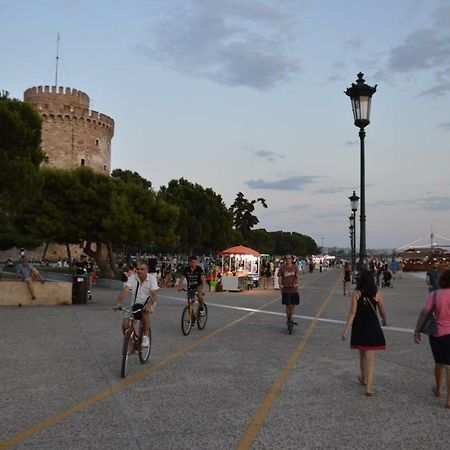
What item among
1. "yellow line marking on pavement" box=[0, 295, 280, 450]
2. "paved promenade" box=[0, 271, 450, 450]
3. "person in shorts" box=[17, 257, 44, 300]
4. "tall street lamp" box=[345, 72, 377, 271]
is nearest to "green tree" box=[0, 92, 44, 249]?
"person in shorts" box=[17, 257, 44, 300]

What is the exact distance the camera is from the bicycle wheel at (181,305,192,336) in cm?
1152

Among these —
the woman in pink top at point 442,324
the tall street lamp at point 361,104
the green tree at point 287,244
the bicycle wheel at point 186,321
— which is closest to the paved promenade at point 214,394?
the bicycle wheel at point 186,321

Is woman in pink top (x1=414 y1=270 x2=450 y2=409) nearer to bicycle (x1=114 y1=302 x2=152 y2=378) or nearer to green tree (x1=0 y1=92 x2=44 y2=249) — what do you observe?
bicycle (x1=114 y1=302 x2=152 y2=378)

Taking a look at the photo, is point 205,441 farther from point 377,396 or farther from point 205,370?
point 205,370

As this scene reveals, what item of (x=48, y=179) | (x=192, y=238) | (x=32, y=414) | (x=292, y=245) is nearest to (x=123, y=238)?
(x=48, y=179)

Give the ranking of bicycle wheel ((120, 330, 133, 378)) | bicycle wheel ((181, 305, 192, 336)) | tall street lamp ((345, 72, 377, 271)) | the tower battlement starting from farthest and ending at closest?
the tower battlement
bicycle wheel ((181, 305, 192, 336))
tall street lamp ((345, 72, 377, 271))
bicycle wheel ((120, 330, 133, 378))

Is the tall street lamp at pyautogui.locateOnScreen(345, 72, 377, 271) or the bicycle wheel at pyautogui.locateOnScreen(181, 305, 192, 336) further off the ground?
the tall street lamp at pyautogui.locateOnScreen(345, 72, 377, 271)

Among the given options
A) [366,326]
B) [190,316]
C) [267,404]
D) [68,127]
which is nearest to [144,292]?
[267,404]

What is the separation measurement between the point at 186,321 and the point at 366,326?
5724mm

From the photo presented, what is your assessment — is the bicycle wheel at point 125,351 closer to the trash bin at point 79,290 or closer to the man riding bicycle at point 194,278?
the man riding bicycle at point 194,278

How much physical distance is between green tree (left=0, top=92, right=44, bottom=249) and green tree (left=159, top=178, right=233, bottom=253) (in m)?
32.1

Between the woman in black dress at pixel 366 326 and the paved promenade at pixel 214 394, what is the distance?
32 centimetres

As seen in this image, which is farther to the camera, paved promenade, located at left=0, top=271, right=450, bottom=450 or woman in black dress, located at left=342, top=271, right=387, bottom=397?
woman in black dress, located at left=342, top=271, right=387, bottom=397

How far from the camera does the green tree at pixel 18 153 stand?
1964cm
